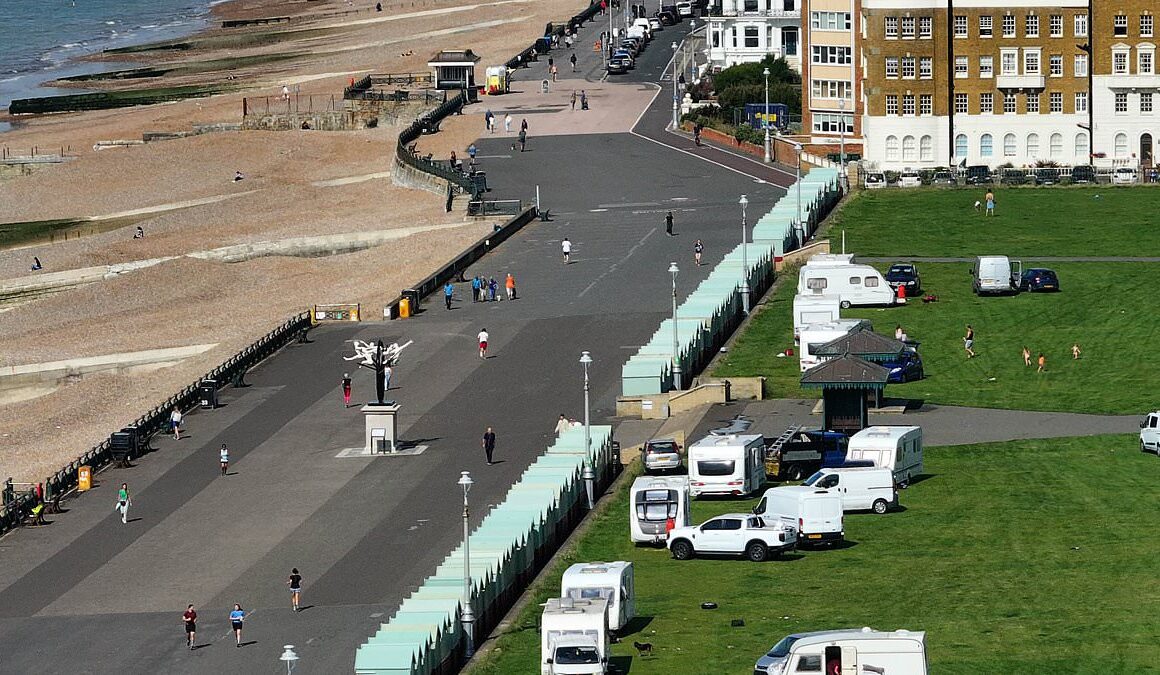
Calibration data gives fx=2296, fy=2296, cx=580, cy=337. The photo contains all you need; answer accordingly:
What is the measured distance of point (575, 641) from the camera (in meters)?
45.8

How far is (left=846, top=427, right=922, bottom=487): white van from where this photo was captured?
60.1 metres

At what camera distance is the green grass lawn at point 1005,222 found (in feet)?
334

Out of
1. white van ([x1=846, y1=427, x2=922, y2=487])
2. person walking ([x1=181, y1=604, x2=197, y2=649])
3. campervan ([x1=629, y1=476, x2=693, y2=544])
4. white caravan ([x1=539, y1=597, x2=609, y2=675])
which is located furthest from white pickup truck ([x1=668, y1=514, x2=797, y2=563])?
person walking ([x1=181, y1=604, x2=197, y2=649])

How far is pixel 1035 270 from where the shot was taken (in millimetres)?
91875

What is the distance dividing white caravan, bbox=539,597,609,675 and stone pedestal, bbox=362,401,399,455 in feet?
86.8

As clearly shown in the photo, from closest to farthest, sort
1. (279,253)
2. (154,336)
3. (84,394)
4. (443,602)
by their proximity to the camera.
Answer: (443,602), (84,394), (154,336), (279,253)

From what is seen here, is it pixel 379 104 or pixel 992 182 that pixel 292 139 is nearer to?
pixel 379 104

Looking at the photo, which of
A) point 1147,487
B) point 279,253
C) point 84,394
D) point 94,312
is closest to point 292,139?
point 279,253

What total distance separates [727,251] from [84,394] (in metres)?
30.2

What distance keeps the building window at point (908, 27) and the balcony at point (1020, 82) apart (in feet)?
17.4

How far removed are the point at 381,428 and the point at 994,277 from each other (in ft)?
96.6

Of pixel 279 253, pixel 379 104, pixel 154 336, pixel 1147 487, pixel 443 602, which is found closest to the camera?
pixel 443 602

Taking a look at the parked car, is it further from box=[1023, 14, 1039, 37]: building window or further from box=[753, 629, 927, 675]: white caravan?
box=[753, 629, 927, 675]: white caravan

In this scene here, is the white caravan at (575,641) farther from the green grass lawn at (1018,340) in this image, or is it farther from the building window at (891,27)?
the building window at (891,27)
